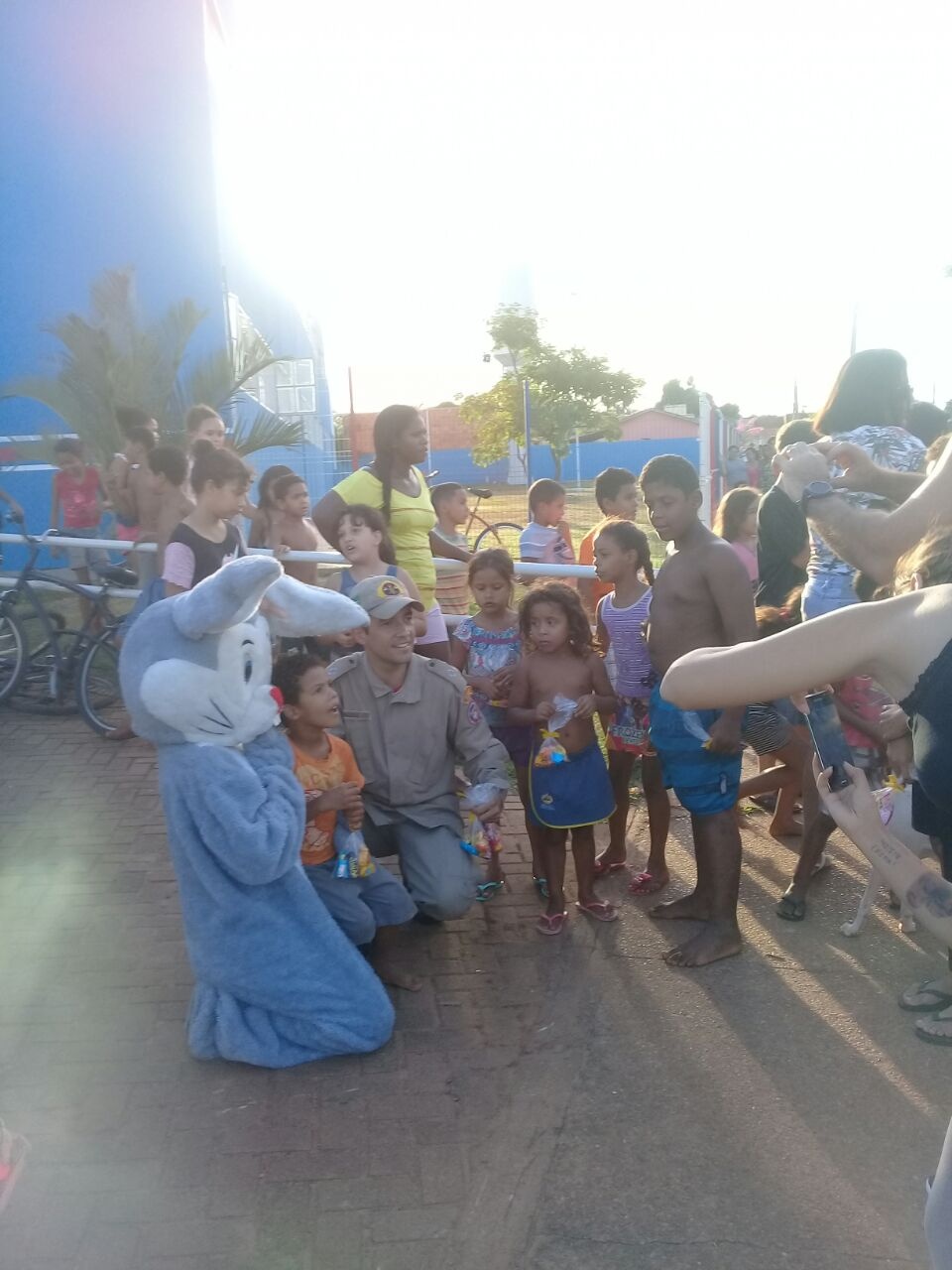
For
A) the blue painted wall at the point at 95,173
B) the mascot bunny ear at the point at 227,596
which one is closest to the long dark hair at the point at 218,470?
the mascot bunny ear at the point at 227,596

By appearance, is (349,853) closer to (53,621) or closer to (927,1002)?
(927,1002)

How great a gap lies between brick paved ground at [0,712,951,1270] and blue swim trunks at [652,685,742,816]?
21.8 inches

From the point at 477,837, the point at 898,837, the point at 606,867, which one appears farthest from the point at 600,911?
the point at 898,837

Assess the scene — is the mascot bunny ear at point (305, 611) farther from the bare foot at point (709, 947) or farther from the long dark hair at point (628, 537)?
the bare foot at point (709, 947)

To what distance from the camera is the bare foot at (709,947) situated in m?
3.99

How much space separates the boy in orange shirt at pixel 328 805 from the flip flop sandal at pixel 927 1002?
1616 mm

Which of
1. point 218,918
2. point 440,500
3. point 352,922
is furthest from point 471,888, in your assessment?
point 440,500

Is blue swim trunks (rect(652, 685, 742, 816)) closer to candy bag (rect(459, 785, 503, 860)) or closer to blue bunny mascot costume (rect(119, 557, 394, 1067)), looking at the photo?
candy bag (rect(459, 785, 503, 860))

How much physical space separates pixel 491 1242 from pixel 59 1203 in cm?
110

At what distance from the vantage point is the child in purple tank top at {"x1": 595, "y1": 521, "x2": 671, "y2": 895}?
4.63m

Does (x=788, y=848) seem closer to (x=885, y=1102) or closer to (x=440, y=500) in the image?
(x=885, y=1102)

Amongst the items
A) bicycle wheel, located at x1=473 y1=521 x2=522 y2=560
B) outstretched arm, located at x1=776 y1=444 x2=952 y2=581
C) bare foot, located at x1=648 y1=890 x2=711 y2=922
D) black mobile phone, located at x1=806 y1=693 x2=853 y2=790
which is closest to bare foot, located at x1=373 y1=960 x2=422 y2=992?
bare foot, located at x1=648 y1=890 x2=711 y2=922

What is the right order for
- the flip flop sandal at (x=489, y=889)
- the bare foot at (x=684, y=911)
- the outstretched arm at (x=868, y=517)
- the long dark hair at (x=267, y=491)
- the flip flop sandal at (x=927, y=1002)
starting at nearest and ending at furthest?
the outstretched arm at (x=868, y=517)
the flip flop sandal at (x=927, y=1002)
the bare foot at (x=684, y=911)
the flip flop sandal at (x=489, y=889)
the long dark hair at (x=267, y=491)

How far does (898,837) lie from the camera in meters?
3.40
